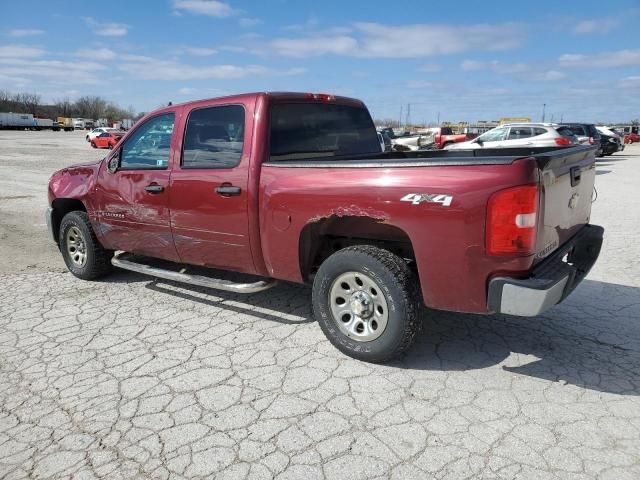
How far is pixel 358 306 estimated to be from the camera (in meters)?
3.57

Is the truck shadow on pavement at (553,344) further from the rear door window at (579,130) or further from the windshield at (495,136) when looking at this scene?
the rear door window at (579,130)

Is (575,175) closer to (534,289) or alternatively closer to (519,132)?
(534,289)

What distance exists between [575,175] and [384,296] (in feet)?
5.13

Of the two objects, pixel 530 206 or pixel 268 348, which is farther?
pixel 268 348

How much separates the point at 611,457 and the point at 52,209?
18.9 feet

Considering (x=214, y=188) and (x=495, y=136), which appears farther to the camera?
(x=495, y=136)

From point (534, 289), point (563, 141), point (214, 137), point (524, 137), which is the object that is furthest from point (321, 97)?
point (524, 137)

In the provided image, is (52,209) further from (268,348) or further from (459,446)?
(459,446)

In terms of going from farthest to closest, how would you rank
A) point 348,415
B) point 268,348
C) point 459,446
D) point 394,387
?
1. point 268,348
2. point 394,387
3. point 348,415
4. point 459,446

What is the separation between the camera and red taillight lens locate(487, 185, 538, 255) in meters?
2.84

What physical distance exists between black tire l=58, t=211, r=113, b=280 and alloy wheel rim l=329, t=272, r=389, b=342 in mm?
3068

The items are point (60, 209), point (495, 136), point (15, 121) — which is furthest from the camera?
point (15, 121)

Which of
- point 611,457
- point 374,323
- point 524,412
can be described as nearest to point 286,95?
point 374,323

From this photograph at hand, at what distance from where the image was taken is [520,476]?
96.1 inches
